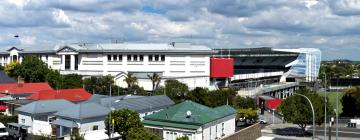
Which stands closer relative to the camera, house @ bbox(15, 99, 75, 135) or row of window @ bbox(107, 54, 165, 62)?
house @ bbox(15, 99, 75, 135)

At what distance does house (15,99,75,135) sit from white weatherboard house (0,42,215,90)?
7193 cm

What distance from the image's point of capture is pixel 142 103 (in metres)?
62.1

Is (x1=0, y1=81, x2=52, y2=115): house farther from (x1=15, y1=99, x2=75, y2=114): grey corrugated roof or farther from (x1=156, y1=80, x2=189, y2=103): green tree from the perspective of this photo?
(x1=156, y1=80, x2=189, y2=103): green tree

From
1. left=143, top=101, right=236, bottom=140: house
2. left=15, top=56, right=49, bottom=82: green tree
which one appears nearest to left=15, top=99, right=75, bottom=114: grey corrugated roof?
left=143, top=101, right=236, bottom=140: house

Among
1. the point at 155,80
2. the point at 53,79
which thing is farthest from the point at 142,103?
the point at 155,80

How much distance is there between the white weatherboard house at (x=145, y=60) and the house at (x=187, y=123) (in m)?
79.6

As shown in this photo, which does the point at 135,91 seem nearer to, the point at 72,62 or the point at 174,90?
the point at 174,90

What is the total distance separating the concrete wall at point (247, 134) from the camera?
162 ft

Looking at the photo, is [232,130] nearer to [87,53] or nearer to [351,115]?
[351,115]

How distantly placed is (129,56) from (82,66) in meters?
16.9

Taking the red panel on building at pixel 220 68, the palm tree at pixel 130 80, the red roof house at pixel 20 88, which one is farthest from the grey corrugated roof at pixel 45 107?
the red panel on building at pixel 220 68

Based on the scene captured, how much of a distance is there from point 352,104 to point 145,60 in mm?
66383

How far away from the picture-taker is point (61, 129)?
5128cm

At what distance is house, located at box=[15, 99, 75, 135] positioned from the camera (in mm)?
55344
